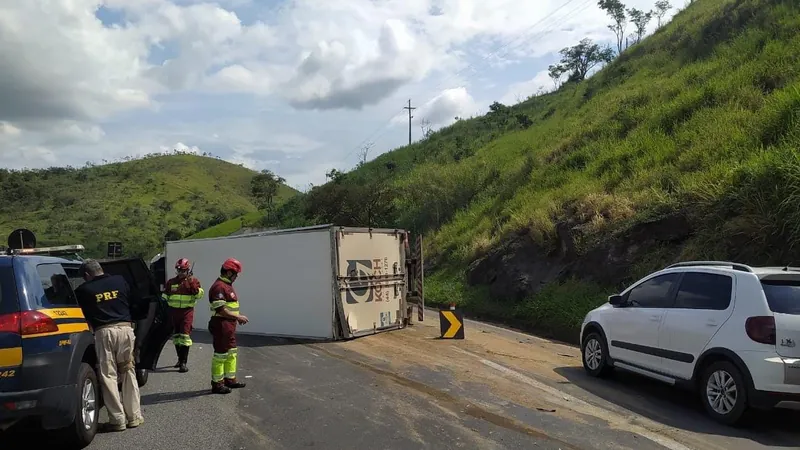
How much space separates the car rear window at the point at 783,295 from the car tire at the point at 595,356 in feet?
9.16

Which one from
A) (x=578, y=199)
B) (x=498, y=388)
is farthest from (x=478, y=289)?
(x=498, y=388)

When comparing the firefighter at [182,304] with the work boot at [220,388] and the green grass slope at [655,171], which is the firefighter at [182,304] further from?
the green grass slope at [655,171]

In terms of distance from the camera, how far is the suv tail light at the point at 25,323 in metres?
4.86

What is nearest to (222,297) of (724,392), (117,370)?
(117,370)

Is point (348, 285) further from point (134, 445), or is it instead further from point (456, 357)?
point (134, 445)

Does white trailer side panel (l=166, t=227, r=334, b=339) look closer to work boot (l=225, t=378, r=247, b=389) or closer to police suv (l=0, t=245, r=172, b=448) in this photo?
work boot (l=225, t=378, r=247, b=389)

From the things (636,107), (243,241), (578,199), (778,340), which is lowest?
(778,340)

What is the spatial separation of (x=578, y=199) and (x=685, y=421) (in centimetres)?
1270

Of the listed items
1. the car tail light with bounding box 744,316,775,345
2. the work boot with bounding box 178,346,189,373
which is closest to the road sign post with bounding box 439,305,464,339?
the work boot with bounding box 178,346,189,373

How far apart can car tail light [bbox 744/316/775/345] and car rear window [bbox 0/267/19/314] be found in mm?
7027

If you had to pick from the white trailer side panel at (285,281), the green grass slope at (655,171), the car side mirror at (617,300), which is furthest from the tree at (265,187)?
the car side mirror at (617,300)

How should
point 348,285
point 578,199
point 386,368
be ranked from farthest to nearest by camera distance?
point 578,199
point 348,285
point 386,368

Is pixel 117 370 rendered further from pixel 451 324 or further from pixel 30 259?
pixel 451 324

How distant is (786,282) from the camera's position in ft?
21.3
